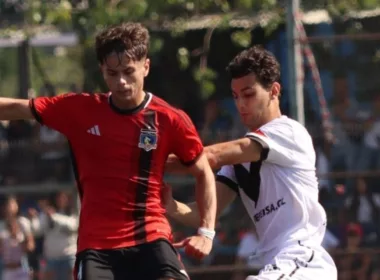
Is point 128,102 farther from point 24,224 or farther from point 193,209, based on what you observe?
point 24,224

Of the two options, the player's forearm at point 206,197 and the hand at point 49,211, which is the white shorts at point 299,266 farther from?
the hand at point 49,211

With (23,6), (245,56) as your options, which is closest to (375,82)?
(23,6)

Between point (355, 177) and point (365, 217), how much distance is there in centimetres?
36

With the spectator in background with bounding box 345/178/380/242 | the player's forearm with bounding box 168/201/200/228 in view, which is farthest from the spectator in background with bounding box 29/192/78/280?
the player's forearm with bounding box 168/201/200/228

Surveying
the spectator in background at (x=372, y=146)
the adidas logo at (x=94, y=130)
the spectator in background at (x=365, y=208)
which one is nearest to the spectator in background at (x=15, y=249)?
the spectator in background at (x=365, y=208)

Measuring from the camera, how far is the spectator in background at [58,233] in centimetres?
1190

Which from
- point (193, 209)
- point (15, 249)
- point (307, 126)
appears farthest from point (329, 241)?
point (193, 209)

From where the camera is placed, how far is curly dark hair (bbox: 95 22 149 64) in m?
6.74

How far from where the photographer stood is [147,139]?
6734mm

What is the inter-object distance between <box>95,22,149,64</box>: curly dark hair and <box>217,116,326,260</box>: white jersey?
0.70 m

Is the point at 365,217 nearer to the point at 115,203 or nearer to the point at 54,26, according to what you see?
the point at 54,26

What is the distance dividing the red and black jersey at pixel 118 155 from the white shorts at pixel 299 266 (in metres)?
0.58

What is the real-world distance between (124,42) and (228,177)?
95 centimetres

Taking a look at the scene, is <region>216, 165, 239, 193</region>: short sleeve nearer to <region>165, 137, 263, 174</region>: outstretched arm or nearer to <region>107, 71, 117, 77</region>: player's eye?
<region>165, 137, 263, 174</region>: outstretched arm
